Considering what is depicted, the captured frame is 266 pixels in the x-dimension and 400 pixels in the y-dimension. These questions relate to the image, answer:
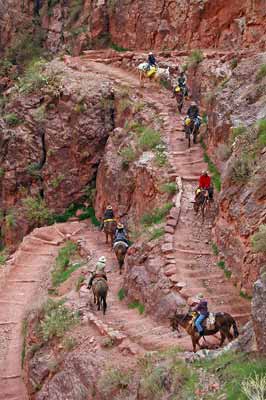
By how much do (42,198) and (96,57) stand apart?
31.0ft

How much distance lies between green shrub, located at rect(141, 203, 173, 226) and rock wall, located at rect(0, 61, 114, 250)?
27.6 feet

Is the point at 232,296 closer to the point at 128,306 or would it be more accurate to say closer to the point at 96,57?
the point at 128,306

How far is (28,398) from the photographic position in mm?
17531

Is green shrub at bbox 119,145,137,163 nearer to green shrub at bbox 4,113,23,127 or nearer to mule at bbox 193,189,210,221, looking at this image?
mule at bbox 193,189,210,221

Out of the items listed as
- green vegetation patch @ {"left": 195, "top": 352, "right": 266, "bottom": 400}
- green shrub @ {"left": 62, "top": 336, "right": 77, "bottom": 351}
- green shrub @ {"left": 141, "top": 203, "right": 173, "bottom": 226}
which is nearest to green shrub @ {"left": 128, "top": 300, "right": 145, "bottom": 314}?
green shrub @ {"left": 62, "top": 336, "right": 77, "bottom": 351}

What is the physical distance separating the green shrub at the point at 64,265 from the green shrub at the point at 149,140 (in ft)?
15.1

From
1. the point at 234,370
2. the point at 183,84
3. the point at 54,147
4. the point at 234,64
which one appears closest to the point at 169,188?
the point at 234,64

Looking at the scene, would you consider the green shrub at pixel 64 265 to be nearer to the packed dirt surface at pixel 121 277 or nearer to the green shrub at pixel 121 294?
the packed dirt surface at pixel 121 277

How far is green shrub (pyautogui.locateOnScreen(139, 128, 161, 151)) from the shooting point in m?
23.5

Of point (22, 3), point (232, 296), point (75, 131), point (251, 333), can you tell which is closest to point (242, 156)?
point (232, 296)

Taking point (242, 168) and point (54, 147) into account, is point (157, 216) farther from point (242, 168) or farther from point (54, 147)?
point (54, 147)

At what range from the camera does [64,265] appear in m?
22.9

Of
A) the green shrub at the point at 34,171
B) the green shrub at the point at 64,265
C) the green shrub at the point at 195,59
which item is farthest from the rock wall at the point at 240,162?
the green shrub at the point at 34,171

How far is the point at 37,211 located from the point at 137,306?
40.6 ft
